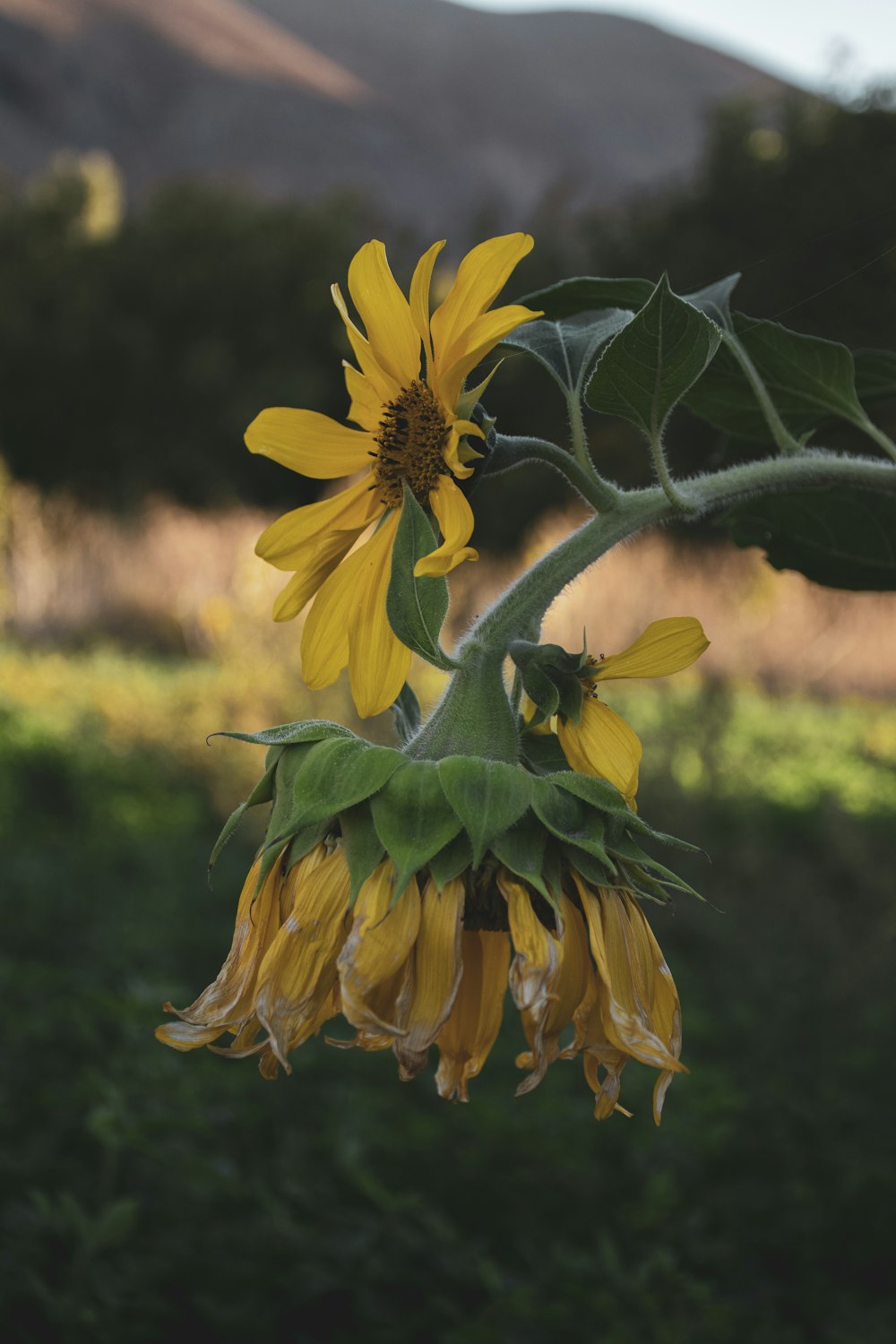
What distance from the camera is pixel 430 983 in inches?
13.9

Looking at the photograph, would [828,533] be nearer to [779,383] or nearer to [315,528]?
[779,383]

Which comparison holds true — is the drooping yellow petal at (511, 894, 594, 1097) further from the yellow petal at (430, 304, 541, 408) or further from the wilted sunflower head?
the yellow petal at (430, 304, 541, 408)

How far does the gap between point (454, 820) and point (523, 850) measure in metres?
0.02

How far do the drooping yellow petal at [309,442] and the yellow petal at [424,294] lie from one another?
45 mm

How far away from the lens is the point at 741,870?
10.3 feet

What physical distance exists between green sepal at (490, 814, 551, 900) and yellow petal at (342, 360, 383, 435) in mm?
144

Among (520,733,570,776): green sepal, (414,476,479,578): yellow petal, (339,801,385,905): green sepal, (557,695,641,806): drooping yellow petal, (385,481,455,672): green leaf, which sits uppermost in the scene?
(414,476,479,578): yellow petal

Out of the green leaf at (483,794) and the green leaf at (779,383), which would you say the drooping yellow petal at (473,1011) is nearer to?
the green leaf at (483,794)

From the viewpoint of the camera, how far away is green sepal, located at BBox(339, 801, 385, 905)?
37 cm

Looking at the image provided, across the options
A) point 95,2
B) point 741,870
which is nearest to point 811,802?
point 741,870

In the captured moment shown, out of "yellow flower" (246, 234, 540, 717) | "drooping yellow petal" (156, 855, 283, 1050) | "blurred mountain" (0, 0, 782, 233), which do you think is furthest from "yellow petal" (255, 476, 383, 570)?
"blurred mountain" (0, 0, 782, 233)

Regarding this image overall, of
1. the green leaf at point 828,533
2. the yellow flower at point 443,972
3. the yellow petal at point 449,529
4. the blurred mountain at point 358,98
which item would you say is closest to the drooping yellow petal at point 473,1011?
the yellow flower at point 443,972

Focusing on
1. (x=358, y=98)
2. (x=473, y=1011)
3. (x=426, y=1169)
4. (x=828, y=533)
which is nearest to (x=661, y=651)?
(x=473, y=1011)

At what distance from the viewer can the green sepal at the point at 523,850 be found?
1.18 feet
